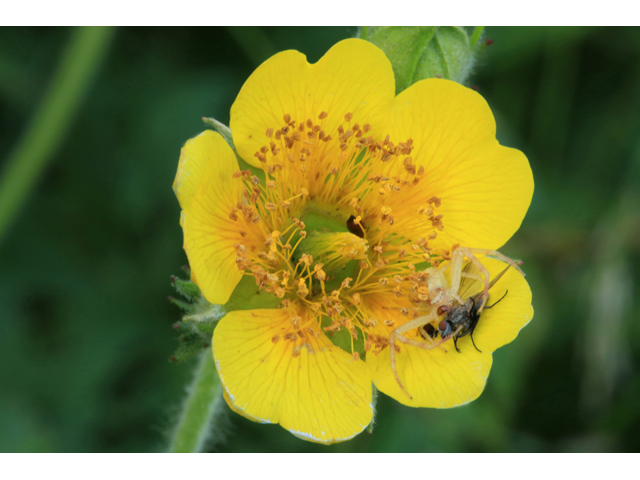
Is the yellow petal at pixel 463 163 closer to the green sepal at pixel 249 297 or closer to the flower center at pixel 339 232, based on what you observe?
the flower center at pixel 339 232

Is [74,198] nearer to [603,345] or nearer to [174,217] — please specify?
[174,217]

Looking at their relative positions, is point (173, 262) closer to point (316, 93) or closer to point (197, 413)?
point (197, 413)

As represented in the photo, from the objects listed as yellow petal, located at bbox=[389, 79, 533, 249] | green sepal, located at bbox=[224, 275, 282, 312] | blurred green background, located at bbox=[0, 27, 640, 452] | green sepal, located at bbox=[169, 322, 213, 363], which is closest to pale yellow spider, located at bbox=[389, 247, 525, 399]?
yellow petal, located at bbox=[389, 79, 533, 249]

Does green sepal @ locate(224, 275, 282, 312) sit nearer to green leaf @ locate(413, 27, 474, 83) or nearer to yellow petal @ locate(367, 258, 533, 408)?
yellow petal @ locate(367, 258, 533, 408)

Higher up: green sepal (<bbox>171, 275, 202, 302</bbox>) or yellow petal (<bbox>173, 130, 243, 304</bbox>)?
yellow petal (<bbox>173, 130, 243, 304</bbox>)

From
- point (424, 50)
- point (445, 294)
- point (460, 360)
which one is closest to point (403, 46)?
point (424, 50)

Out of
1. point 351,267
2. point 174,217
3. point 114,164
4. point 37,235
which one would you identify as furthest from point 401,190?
point 37,235
